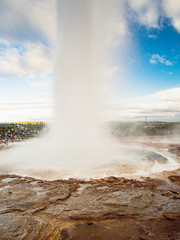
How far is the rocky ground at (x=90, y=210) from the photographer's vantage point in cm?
377

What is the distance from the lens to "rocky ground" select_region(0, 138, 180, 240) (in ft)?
12.4

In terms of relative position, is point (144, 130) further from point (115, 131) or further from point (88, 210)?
point (88, 210)

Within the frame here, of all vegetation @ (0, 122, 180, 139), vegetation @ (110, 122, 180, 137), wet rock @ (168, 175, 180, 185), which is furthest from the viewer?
vegetation @ (110, 122, 180, 137)

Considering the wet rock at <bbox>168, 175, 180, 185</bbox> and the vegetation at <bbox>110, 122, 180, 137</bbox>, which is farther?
the vegetation at <bbox>110, 122, 180, 137</bbox>

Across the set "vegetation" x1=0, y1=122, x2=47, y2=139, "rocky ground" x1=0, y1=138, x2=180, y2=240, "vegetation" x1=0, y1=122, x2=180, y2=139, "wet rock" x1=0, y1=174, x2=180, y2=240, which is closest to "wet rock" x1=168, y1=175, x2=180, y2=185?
"rocky ground" x1=0, y1=138, x2=180, y2=240

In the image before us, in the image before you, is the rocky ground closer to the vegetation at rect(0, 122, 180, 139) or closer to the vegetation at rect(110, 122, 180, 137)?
the vegetation at rect(0, 122, 180, 139)

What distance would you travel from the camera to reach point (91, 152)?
1262cm

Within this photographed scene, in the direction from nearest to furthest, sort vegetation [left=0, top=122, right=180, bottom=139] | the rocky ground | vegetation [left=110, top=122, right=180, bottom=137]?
1. the rocky ground
2. vegetation [left=0, top=122, right=180, bottom=139]
3. vegetation [left=110, top=122, right=180, bottom=137]

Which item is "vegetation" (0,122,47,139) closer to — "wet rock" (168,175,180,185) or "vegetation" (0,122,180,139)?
"vegetation" (0,122,180,139)

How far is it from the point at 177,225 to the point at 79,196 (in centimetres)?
302

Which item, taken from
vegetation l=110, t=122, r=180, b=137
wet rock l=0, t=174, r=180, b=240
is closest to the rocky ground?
wet rock l=0, t=174, r=180, b=240

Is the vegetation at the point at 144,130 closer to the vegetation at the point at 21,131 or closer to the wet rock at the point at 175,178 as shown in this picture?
the vegetation at the point at 21,131

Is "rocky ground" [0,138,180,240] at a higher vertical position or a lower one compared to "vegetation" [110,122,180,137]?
higher

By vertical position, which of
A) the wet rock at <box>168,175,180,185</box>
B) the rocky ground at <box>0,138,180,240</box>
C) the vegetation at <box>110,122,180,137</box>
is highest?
the rocky ground at <box>0,138,180,240</box>
